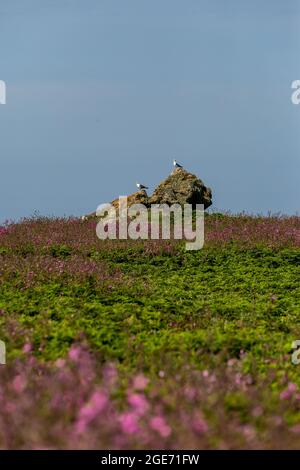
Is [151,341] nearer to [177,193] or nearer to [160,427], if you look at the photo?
[160,427]

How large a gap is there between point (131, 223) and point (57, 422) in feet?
53.1

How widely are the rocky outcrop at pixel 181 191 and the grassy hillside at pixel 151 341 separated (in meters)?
5.16

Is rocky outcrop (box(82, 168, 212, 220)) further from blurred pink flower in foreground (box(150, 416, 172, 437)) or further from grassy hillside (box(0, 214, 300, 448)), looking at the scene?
blurred pink flower in foreground (box(150, 416, 172, 437))

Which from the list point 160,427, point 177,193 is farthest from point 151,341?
point 177,193

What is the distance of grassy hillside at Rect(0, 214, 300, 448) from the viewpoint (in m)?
4.39

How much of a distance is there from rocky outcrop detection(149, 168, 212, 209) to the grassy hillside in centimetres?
516

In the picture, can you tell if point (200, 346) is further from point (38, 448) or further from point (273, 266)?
point (273, 266)

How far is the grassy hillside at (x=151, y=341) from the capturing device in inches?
173

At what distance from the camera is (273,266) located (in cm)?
1543

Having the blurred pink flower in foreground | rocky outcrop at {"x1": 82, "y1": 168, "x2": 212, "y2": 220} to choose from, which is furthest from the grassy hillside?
rocky outcrop at {"x1": 82, "y1": 168, "x2": 212, "y2": 220}

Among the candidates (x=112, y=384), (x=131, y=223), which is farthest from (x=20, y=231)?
(x=112, y=384)

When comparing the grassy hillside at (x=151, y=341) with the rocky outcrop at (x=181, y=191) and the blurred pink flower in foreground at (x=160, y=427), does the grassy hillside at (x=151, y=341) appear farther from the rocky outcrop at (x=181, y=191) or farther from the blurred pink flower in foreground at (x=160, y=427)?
the rocky outcrop at (x=181, y=191)

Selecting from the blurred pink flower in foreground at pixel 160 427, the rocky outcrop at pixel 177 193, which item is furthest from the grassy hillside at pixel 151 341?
the rocky outcrop at pixel 177 193

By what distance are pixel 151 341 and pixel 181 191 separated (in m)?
16.0
